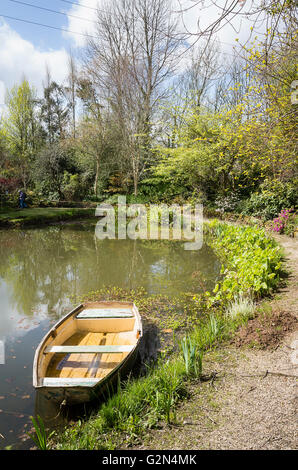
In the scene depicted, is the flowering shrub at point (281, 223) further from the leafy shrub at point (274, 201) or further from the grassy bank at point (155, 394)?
the grassy bank at point (155, 394)

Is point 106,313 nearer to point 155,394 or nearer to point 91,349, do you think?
point 91,349

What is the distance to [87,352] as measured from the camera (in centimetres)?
385

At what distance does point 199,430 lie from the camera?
2516 mm

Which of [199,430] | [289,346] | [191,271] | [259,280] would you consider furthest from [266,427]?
[191,271]

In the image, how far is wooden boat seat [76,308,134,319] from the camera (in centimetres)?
495

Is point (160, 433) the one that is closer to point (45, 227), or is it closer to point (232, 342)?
point (232, 342)

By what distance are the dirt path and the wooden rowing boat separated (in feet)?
3.09

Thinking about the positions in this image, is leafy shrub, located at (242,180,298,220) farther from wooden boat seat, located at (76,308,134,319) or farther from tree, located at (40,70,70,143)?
tree, located at (40,70,70,143)

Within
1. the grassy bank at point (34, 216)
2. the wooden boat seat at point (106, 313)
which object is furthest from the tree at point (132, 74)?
the wooden boat seat at point (106, 313)

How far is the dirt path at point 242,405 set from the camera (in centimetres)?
237

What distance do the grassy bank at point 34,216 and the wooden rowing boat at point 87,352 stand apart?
12231 millimetres

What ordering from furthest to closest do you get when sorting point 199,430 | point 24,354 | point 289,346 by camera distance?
1. point 24,354
2. point 289,346
3. point 199,430
